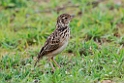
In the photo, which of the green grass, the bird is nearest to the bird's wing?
the bird

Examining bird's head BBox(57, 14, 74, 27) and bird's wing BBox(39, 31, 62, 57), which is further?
bird's head BBox(57, 14, 74, 27)

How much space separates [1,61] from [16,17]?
3182mm

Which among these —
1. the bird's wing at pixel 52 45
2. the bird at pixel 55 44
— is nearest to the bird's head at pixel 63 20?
the bird at pixel 55 44

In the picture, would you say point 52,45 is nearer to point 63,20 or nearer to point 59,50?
point 59,50

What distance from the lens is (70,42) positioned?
11328 mm

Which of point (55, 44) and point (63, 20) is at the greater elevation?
point (63, 20)

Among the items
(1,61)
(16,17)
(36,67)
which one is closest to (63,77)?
(36,67)

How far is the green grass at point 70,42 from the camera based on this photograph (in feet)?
30.6

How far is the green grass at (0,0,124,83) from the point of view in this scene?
9.31m

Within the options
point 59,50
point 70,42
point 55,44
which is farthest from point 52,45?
point 70,42

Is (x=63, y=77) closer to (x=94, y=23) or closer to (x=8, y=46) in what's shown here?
(x=8, y=46)

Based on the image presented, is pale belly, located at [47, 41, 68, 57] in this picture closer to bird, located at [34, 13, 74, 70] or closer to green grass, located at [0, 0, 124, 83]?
bird, located at [34, 13, 74, 70]

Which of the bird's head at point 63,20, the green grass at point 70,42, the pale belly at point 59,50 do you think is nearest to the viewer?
the green grass at point 70,42

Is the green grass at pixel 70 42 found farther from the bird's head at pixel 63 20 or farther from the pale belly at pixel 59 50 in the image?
the bird's head at pixel 63 20
